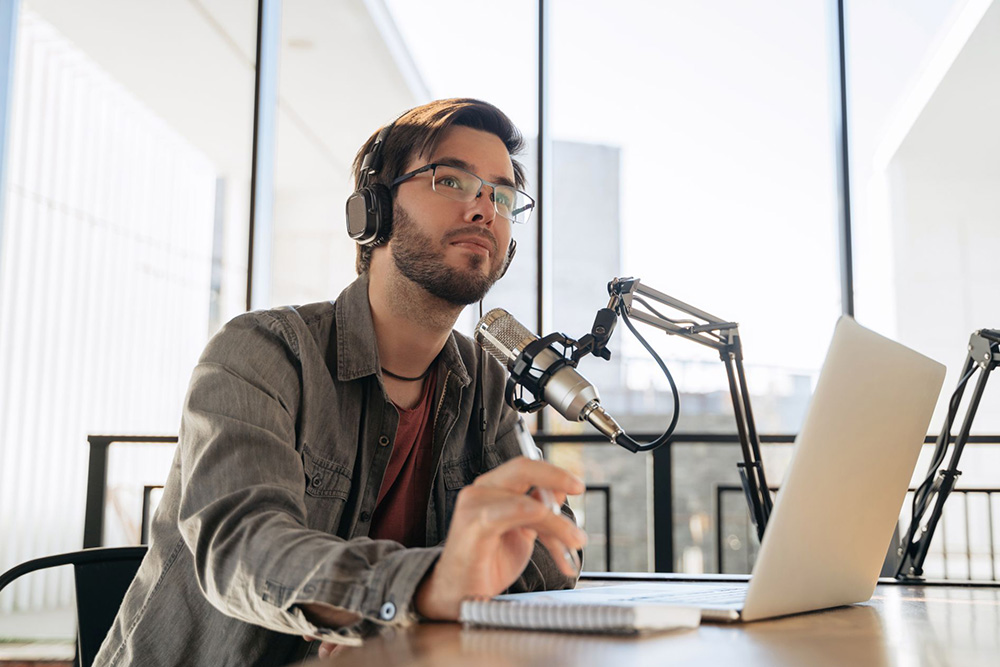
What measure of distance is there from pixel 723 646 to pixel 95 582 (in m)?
1.13

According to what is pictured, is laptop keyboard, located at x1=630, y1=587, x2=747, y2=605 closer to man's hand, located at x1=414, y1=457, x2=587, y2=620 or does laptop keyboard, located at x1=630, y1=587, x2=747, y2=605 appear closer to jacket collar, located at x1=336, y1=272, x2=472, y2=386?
man's hand, located at x1=414, y1=457, x2=587, y2=620

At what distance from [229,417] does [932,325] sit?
352 centimetres

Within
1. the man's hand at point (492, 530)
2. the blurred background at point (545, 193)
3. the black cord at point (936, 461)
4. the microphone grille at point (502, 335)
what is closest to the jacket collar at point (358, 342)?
the microphone grille at point (502, 335)

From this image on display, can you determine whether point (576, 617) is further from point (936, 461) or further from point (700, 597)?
point (936, 461)


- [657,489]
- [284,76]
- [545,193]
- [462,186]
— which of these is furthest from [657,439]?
[284,76]

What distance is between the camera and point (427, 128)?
58.7 inches

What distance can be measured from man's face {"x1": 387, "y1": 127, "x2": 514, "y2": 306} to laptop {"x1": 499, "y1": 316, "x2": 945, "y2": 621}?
23.6 inches

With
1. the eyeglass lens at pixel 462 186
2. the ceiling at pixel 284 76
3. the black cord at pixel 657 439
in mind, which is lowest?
the black cord at pixel 657 439

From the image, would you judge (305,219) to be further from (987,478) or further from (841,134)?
(987,478)

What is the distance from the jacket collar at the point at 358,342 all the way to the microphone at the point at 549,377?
11.3 inches

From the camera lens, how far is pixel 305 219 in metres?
4.29

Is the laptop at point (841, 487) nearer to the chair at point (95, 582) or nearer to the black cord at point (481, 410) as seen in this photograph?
the black cord at point (481, 410)

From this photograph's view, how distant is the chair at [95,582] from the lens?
1345 mm

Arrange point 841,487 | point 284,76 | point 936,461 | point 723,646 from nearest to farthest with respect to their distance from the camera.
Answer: point 723,646 < point 841,487 < point 936,461 < point 284,76
